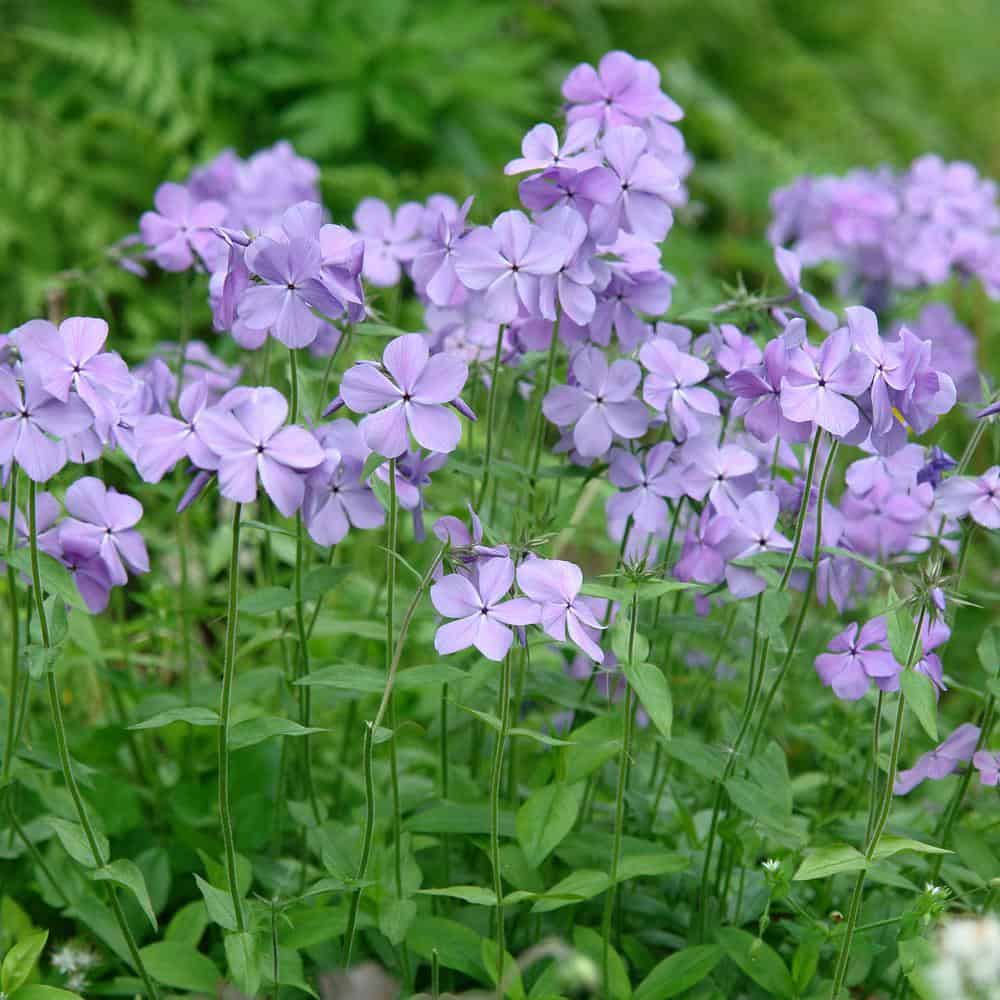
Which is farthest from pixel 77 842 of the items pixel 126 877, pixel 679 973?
pixel 679 973

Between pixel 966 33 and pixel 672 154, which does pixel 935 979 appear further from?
pixel 966 33

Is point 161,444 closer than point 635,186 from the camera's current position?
Yes

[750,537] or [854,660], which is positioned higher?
[750,537]

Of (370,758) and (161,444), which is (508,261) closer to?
(161,444)

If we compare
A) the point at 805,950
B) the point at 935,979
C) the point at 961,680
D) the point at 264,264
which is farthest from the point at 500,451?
the point at 961,680

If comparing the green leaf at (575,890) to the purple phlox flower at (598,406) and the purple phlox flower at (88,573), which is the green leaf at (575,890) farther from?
the purple phlox flower at (88,573)

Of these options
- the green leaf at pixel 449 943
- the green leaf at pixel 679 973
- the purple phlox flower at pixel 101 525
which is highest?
the purple phlox flower at pixel 101 525

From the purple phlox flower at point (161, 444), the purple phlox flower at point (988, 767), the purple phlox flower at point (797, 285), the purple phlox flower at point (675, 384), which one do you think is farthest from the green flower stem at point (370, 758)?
the purple phlox flower at point (988, 767)
